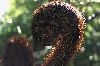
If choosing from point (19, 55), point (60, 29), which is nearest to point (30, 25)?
point (19, 55)

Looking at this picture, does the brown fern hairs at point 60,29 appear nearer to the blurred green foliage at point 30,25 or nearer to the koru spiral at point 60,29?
the koru spiral at point 60,29

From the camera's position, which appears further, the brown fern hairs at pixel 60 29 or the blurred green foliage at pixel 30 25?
the blurred green foliage at pixel 30 25

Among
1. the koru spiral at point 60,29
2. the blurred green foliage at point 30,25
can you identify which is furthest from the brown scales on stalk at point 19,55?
the koru spiral at point 60,29

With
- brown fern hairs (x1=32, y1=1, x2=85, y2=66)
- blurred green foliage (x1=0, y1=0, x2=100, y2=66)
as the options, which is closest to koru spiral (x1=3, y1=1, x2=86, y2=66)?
brown fern hairs (x1=32, y1=1, x2=85, y2=66)

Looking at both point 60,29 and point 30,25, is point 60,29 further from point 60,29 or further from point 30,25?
point 30,25

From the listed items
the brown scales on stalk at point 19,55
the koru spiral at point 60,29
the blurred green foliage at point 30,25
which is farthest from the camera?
the blurred green foliage at point 30,25

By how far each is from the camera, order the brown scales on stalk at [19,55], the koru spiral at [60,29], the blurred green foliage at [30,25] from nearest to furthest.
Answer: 1. the koru spiral at [60,29]
2. the brown scales on stalk at [19,55]
3. the blurred green foliage at [30,25]
